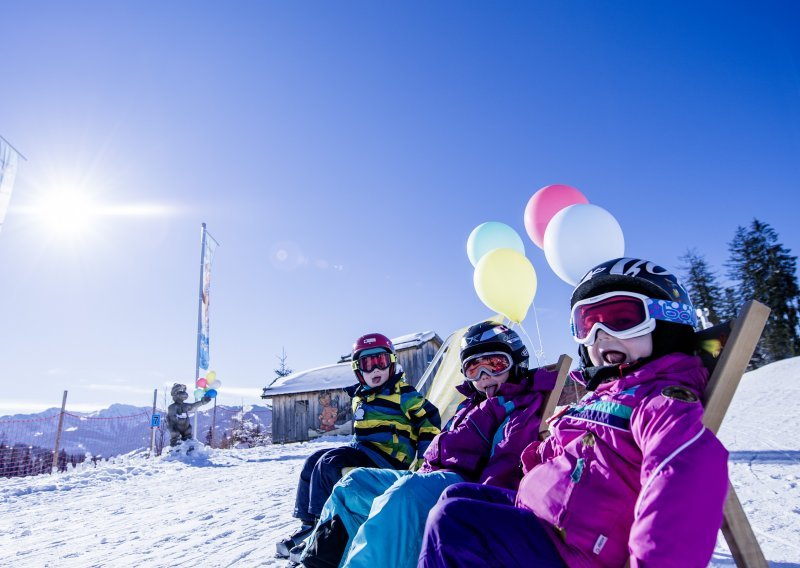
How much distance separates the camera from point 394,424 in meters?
3.52

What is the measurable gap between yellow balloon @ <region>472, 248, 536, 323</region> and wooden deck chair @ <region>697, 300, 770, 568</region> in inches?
195

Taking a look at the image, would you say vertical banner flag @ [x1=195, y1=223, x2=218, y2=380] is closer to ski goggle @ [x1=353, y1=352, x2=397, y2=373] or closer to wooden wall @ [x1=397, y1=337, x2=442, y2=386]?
wooden wall @ [x1=397, y1=337, x2=442, y2=386]

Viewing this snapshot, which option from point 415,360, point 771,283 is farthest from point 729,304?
point 415,360

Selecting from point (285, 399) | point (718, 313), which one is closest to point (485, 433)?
point (285, 399)

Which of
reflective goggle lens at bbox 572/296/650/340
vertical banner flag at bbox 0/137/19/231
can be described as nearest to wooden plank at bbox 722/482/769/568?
reflective goggle lens at bbox 572/296/650/340

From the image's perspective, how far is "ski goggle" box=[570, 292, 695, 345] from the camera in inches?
70.5

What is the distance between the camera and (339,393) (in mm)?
21281

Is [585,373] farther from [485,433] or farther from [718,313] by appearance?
[718,313]

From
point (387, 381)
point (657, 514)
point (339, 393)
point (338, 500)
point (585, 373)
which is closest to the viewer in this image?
point (657, 514)

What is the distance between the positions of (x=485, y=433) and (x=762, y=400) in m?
12.1

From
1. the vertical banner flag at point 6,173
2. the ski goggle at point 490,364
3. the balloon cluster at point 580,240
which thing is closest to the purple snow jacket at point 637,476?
the ski goggle at point 490,364

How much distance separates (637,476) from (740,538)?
1.77 ft

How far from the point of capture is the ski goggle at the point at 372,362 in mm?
3824

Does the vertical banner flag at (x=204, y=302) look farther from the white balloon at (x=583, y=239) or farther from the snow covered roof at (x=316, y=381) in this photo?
the white balloon at (x=583, y=239)
